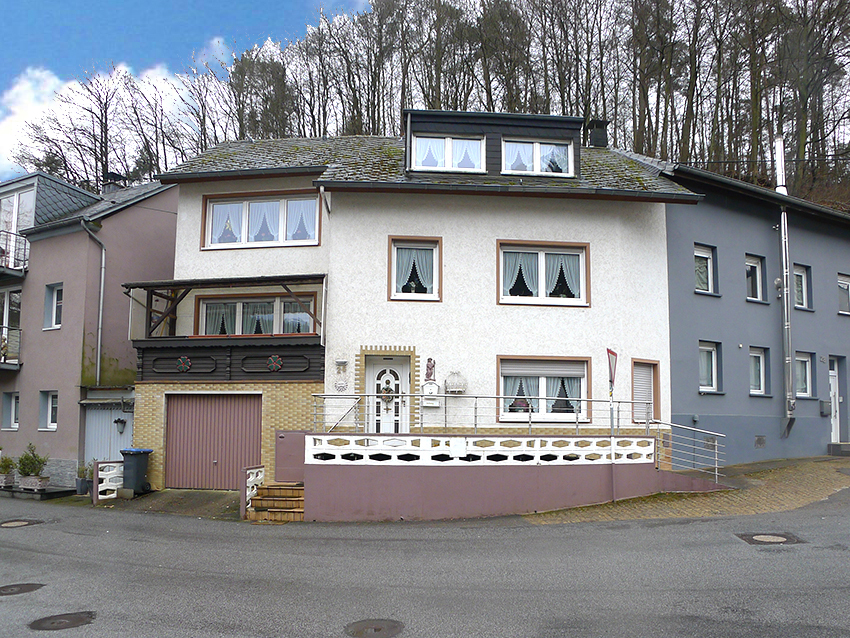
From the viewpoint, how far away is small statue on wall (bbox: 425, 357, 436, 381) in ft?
54.3

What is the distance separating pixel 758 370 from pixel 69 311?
1815 centimetres

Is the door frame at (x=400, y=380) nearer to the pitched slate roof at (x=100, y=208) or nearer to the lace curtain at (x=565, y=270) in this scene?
the lace curtain at (x=565, y=270)

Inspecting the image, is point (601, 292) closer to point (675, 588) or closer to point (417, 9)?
point (675, 588)

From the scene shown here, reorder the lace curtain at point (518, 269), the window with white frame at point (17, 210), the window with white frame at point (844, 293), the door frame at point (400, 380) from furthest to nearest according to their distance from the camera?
the window with white frame at point (844, 293)
the window with white frame at point (17, 210)
the lace curtain at point (518, 269)
the door frame at point (400, 380)

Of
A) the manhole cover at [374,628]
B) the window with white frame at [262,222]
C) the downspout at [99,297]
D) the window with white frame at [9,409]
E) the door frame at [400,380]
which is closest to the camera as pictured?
the manhole cover at [374,628]

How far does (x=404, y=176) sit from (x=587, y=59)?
17382mm

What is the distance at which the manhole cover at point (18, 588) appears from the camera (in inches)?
346

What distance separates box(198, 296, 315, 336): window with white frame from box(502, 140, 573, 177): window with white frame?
224 inches

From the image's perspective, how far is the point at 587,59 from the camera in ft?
103

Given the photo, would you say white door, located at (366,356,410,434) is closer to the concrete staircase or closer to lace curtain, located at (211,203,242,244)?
the concrete staircase

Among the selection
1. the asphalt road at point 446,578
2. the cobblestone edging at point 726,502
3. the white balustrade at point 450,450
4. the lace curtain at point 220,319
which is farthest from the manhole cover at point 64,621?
the lace curtain at point 220,319

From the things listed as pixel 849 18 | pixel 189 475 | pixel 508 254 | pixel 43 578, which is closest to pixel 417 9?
pixel 849 18

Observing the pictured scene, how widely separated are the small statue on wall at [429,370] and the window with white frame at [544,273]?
2215mm

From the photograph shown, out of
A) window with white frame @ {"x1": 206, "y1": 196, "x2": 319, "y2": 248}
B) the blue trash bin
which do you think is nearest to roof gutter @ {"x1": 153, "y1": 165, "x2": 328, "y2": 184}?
window with white frame @ {"x1": 206, "y1": 196, "x2": 319, "y2": 248}
